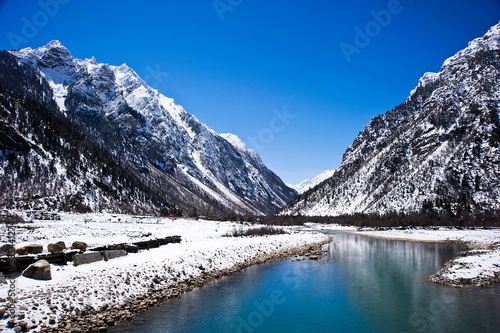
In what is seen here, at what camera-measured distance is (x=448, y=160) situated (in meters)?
142

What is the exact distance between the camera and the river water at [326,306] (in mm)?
17906

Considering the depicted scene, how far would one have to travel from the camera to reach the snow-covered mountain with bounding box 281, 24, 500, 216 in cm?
12694

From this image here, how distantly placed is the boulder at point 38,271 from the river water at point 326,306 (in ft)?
19.4

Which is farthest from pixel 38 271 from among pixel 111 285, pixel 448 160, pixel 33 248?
pixel 448 160

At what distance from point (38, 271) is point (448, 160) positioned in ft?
527

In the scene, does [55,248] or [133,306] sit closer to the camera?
[133,306]

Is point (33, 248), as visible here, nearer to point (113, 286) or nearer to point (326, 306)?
point (113, 286)

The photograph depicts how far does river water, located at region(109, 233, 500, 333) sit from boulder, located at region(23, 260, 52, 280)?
5.92m

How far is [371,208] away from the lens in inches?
6073

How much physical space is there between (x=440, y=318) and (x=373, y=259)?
73.9 feet

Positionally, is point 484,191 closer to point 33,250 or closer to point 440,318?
point 440,318

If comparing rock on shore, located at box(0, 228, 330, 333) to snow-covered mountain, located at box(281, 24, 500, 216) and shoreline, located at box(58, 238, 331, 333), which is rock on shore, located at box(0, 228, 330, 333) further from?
snow-covered mountain, located at box(281, 24, 500, 216)

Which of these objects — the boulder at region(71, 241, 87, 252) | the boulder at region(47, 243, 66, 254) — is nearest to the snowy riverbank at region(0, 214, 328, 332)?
the boulder at region(47, 243, 66, 254)

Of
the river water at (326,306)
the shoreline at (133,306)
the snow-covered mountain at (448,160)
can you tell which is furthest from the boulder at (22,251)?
the snow-covered mountain at (448,160)
